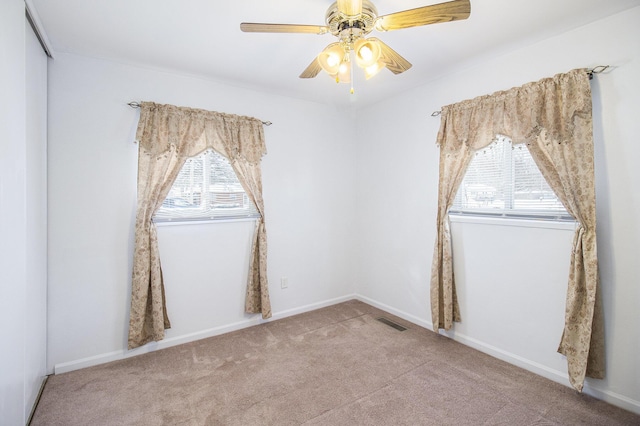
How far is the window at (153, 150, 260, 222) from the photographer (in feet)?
9.64

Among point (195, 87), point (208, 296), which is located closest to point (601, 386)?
point (208, 296)

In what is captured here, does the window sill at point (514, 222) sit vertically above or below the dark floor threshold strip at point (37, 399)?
above

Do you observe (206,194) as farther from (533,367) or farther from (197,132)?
(533,367)

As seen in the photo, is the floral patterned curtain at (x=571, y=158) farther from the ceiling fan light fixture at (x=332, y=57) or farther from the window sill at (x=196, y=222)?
the window sill at (x=196, y=222)

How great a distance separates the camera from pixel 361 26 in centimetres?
162

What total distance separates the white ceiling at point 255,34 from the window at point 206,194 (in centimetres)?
86

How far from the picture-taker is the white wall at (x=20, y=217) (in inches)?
57.0

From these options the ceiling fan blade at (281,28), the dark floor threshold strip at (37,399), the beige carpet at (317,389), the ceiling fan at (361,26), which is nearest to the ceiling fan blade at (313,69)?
the ceiling fan at (361,26)

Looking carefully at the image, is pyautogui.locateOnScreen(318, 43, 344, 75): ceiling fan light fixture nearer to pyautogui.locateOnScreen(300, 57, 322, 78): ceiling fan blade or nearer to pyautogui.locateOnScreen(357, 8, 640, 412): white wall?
pyautogui.locateOnScreen(300, 57, 322, 78): ceiling fan blade

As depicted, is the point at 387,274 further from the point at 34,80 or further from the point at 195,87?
the point at 34,80

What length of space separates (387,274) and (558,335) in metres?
1.74

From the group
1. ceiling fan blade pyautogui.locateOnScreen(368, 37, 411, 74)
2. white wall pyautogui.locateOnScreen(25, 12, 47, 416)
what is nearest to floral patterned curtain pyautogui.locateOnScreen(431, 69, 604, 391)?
ceiling fan blade pyautogui.locateOnScreen(368, 37, 411, 74)

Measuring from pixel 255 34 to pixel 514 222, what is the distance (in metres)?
2.49

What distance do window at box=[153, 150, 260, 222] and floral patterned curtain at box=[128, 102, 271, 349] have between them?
0.11 meters
